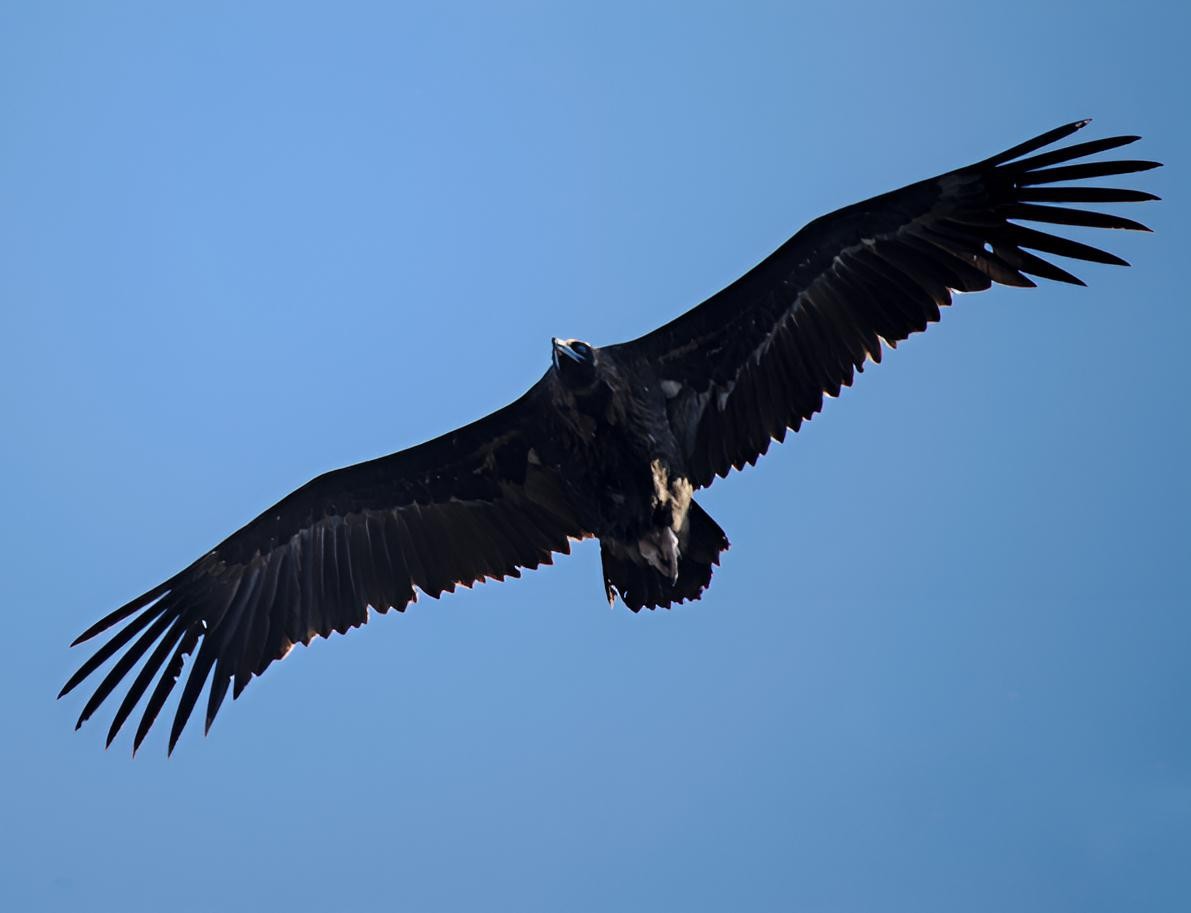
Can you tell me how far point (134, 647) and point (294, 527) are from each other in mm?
1767

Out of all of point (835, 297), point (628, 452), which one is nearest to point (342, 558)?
point (628, 452)

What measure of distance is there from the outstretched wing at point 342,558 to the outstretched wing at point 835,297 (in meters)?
1.63

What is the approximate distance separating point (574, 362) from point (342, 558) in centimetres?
313

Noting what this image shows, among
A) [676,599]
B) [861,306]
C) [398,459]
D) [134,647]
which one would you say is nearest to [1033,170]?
[861,306]

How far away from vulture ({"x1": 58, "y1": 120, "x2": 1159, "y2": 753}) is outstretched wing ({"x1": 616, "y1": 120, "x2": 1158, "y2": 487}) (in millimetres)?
17

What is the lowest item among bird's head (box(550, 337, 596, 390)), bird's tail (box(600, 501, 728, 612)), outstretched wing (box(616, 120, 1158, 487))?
bird's tail (box(600, 501, 728, 612))

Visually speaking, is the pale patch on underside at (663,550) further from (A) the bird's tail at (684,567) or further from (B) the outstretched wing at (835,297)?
(B) the outstretched wing at (835,297)

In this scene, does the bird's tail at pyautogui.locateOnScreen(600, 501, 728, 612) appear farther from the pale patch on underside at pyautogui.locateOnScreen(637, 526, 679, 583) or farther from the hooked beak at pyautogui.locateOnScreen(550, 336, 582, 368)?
the hooked beak at pyautogui.locateOnScreen(550, 336, 582, 368)

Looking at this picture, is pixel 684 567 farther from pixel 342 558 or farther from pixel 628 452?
pixel 342 558

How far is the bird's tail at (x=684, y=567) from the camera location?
13.2 metres

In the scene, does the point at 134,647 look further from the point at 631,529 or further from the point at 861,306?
the point at 861,306

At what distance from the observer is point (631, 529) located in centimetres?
1321

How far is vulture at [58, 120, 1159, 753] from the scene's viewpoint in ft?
42.6

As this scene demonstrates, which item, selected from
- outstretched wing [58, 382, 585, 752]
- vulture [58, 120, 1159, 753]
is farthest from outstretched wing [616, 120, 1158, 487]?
outstretched wing [58, 382, 585, 752]
